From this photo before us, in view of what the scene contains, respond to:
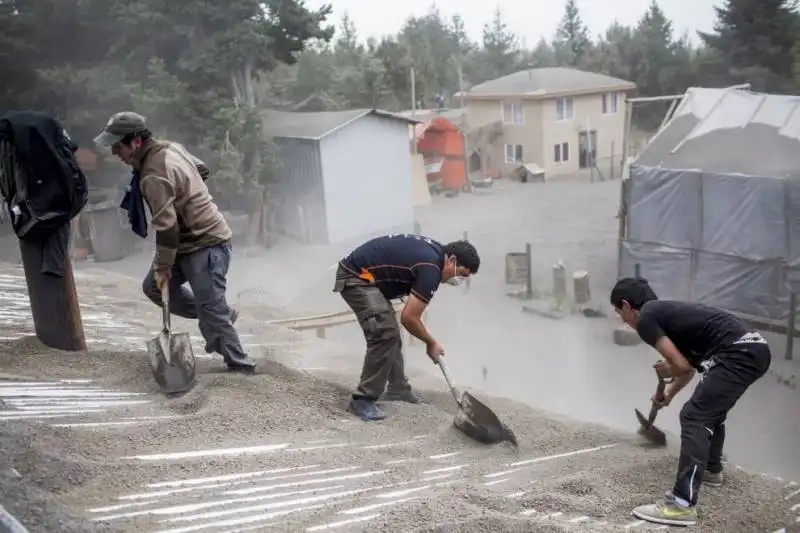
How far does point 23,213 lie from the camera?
14.6 ft

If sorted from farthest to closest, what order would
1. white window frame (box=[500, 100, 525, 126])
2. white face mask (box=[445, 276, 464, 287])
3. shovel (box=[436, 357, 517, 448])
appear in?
white window frame (box=[500, 100, 525, 126]) < shovel (box=[436, 357, 517, 448]) < white face mask (box=[445, 276, 464, 287])

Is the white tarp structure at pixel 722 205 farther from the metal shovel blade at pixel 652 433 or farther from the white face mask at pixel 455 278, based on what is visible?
the white face mask at pixel 455 278

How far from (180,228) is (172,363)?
2.47 ft

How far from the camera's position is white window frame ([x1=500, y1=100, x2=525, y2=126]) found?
90.4 ft

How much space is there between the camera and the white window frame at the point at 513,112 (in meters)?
27.6

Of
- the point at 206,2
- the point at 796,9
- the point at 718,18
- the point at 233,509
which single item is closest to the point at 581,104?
the point at 718,18

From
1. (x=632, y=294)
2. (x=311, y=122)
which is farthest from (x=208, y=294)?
(x=311, y=122)

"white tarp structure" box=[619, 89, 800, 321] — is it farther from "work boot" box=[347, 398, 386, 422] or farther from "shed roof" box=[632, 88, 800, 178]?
"work boot" box=[347, 398, 386, 422]

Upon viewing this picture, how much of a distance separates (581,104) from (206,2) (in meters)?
15.4

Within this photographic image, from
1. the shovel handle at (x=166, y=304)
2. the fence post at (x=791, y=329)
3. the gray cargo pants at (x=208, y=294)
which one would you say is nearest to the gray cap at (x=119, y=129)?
the gray cargo pants at (x=208, y=294)

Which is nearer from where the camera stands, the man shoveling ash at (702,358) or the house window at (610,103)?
the man shoveling ash at (702,358)

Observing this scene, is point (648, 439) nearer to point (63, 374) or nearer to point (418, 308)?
point (418, 308)

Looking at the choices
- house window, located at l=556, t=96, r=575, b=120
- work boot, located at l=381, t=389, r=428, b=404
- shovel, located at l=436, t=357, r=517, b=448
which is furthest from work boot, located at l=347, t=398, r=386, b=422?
house window, located at l=556, t=96, r=575, b=120

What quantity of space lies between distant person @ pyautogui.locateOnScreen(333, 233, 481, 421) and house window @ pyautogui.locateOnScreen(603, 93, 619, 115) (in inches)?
1014
